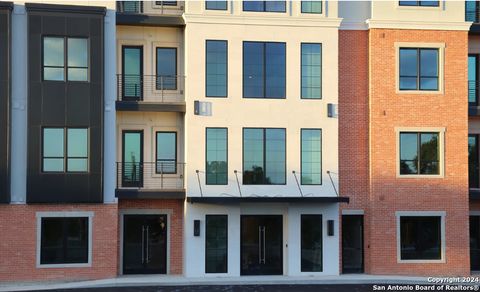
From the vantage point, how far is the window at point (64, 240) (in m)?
20.4

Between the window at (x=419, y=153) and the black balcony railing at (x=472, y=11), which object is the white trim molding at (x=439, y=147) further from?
the black balcony railing at (x=472, y=11)

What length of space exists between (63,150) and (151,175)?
3221 mm

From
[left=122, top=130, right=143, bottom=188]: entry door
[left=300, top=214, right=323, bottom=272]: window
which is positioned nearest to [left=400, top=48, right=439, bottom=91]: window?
[left=300, top=214, right=323, bottom=272]: window

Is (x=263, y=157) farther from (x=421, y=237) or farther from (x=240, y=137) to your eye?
(x=421, y=237)

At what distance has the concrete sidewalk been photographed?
19.6 m

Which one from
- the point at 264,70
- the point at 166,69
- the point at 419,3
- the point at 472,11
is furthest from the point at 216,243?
the point at 472,11

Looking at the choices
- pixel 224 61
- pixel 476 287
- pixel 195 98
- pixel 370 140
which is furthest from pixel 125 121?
pixel 476 287

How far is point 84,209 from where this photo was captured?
2053 cm

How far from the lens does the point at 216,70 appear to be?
2156cm

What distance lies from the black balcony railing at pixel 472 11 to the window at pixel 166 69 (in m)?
11.0

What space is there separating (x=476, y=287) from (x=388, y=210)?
390 centimetres

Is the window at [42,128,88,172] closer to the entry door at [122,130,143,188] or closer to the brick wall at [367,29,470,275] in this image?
the entry door at [122,130,143,188]

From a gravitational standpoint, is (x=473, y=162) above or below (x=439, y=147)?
below

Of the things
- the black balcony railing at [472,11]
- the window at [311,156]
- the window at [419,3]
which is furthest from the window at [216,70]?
the black balcony railing at [472,11]
